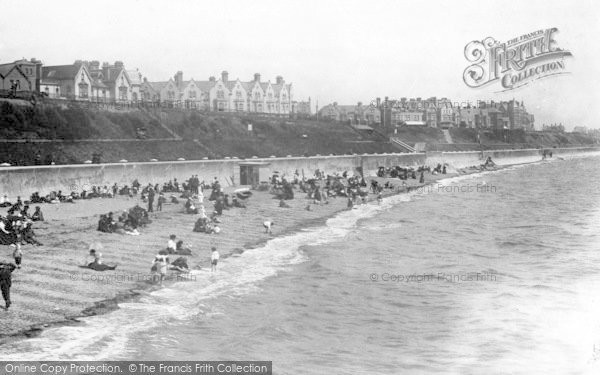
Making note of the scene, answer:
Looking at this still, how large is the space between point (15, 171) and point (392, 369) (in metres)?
25.5

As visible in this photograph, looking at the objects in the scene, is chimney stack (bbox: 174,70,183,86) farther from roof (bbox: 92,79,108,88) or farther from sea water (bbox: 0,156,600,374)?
sea water (bbox: 0,156,600,374)

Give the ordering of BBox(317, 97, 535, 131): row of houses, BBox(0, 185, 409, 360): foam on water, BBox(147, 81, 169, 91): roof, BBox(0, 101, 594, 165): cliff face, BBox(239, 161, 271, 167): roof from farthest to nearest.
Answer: BBox(317, 97, 535, 131): row of houses → BBox(147, 81, 169, 91): roof → BBox(239, 161, 271, 167): roof → BBox(0, 101, 594, 165): cliff face → BBox(0, 185, 409, 360): foam on water

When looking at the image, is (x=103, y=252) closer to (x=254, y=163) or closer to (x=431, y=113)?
(x=254, y=163)

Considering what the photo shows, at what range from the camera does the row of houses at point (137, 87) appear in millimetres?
67438

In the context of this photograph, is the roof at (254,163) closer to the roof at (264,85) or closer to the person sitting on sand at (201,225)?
the person sitting on sand at (201,225)

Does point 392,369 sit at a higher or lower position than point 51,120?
lower

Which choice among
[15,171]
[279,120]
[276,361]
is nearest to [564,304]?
[276,361]

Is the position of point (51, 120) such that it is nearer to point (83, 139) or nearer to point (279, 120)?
point (83, 139)

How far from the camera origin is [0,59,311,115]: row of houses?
221 feet

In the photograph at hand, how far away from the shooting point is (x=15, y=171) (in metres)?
32.6

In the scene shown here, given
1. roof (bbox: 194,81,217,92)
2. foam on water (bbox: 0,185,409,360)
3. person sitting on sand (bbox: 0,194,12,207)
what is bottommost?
foam on water (bbox: 0,185,409,360)

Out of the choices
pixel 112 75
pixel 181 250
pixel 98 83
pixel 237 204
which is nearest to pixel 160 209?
pixel 237 204

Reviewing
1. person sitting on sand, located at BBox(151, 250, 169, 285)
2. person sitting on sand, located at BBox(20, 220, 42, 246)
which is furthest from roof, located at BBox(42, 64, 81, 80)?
person sitting on sand, located at BBox(151, 250, 169, 285)

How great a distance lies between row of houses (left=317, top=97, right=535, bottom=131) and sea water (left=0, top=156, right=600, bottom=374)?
344 ft
